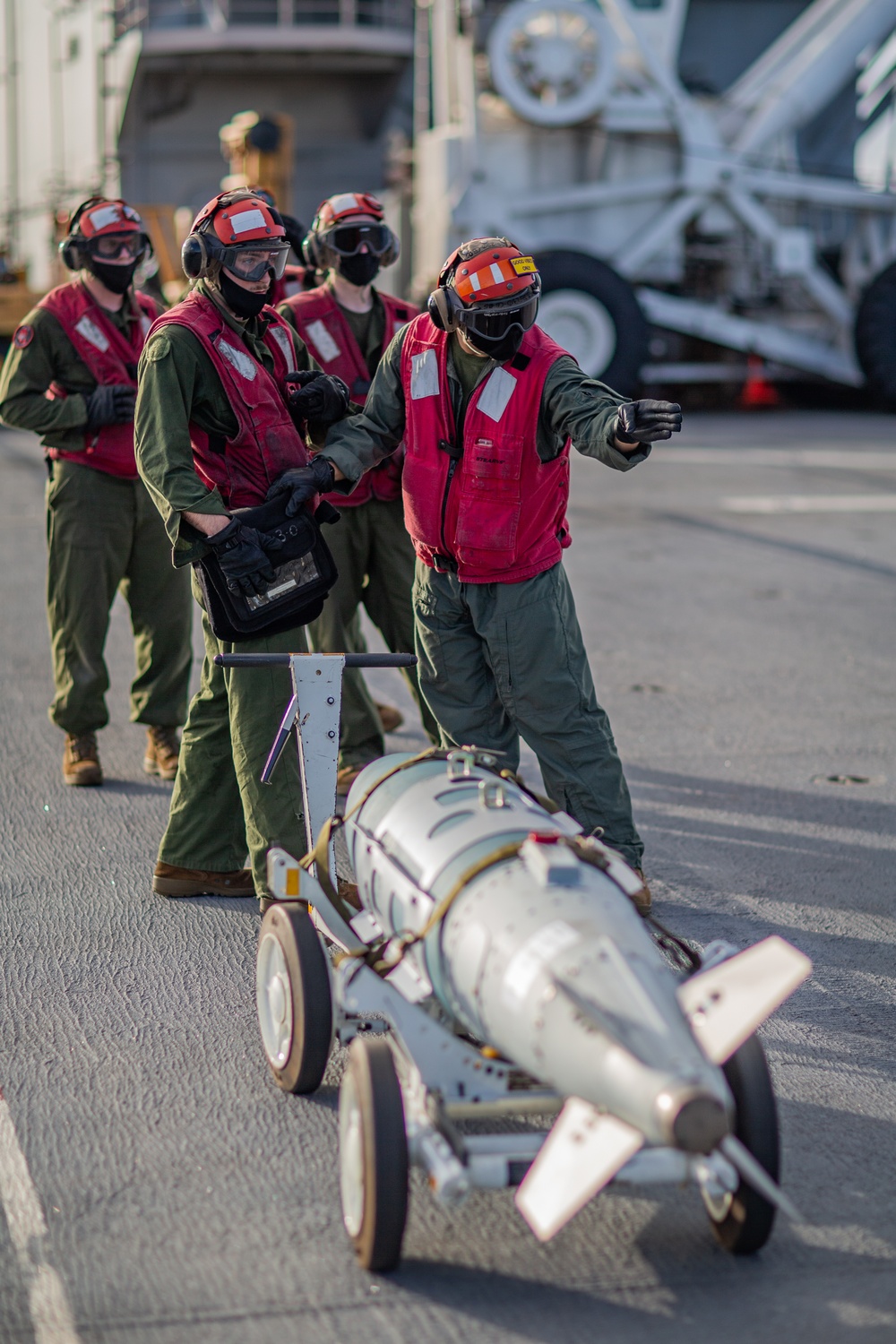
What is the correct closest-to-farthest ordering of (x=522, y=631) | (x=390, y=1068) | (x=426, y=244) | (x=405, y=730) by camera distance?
(x=390, y=1068)
(x=522, y=631)
(x=405, y=730)
(x=426, y=244)

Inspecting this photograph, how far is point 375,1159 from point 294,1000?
68 cm

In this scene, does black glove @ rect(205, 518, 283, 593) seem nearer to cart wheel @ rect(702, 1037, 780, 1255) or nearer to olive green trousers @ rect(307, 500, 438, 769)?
olive green trousers @ rect(307, 500, 438, 769)

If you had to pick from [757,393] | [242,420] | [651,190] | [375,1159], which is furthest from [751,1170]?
[757,393]

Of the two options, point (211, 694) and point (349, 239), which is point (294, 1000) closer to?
point (211, 694)

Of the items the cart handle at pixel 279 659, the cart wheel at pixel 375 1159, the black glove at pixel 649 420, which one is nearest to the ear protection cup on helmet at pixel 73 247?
the cart handle at pixel 279 659

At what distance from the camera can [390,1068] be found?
2871mm

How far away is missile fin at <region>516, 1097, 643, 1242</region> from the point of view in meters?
2.46

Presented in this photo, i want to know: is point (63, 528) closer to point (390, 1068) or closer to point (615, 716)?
point (615, 716)

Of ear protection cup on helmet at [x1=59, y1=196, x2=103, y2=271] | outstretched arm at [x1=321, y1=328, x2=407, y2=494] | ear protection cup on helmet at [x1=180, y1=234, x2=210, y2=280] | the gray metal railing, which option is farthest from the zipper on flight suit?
the gray metal railing

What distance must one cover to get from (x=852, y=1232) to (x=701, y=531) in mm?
8771

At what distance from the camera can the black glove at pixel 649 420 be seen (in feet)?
12.6

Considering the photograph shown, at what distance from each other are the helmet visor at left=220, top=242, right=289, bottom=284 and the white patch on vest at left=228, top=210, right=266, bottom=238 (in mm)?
48

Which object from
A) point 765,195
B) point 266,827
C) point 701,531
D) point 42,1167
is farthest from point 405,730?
point 765,195

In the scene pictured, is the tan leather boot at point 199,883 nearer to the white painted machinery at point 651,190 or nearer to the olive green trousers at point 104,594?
the olive green trousers at point 104,594
